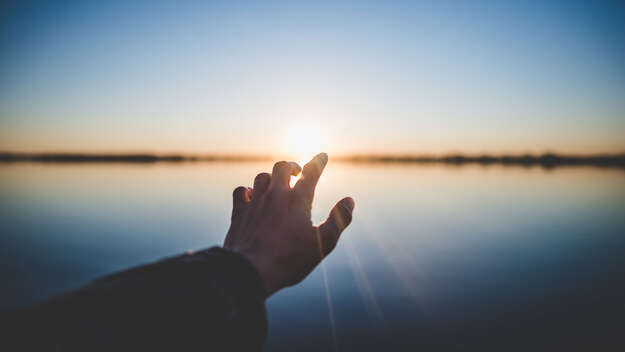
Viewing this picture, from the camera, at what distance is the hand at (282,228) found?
4.08ft

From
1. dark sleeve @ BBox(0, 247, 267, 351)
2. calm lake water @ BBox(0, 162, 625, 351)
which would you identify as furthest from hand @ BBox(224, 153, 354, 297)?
calm lake water @ BBox(0, 162, 625, 351)

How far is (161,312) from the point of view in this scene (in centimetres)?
73

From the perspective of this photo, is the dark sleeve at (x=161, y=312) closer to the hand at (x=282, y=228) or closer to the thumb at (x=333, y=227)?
the hand at (x=282, y=228)

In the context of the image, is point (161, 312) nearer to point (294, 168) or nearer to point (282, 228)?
point (282, 228)

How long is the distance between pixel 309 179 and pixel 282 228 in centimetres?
36

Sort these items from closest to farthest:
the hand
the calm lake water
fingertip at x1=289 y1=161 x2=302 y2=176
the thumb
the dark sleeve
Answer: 1. the dark sleeve
2. the hand
3. the thumb
4. fingertip at x1=289 y1=161 x2=302 y2=176
5. the calm lake water

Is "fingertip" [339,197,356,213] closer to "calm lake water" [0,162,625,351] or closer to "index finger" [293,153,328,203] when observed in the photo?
"index finger" [293,153,328,203]

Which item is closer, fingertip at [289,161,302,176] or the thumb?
the thumb

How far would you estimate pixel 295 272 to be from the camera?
1315 millimetres

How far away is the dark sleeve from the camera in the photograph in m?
0.60

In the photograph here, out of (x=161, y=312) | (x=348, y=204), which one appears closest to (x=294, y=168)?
(x=348, y=204)

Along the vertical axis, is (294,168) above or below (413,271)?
above

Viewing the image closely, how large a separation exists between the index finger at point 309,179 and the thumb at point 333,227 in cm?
16

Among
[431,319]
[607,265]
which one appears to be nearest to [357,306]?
[431,319]
